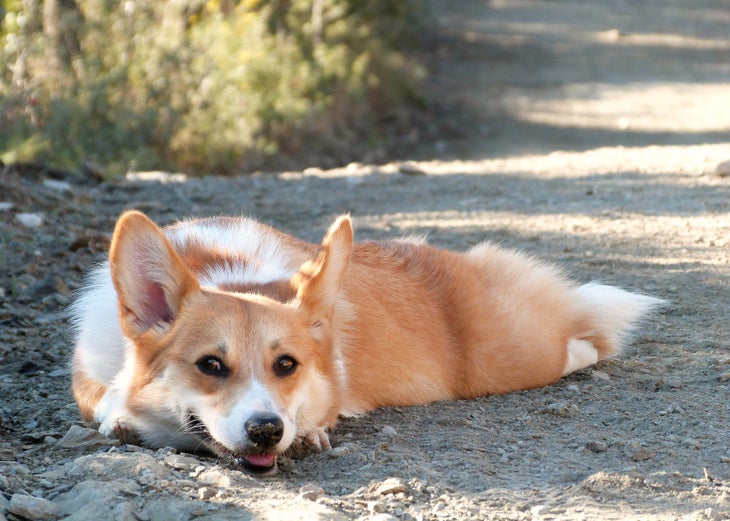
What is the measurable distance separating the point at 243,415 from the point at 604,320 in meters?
2.34

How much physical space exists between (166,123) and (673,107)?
7.56 meters

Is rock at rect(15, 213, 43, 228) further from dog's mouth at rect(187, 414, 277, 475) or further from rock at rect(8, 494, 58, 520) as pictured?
rock at rect(8, 494, 58, 520)

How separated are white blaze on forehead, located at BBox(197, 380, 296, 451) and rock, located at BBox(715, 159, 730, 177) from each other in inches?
209

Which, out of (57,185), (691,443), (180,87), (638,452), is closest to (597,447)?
(638,452)

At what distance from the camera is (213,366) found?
3.46 metres

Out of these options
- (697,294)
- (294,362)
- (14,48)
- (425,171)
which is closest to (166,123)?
(14,48)

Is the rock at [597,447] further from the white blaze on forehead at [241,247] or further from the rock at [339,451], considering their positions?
the white blaze on forehead at [241,247]

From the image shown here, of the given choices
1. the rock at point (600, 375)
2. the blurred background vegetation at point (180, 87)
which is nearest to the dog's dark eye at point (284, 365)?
the rock at point (600, 375)

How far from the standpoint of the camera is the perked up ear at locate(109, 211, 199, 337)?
3.54 meters

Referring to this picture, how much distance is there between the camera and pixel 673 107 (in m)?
14.2

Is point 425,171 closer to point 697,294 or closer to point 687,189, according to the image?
point 687,189

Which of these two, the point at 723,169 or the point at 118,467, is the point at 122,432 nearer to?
the point at 118,467

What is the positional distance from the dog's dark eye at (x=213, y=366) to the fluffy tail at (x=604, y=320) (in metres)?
2.09

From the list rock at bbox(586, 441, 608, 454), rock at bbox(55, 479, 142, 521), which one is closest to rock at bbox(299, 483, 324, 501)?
rock at bbox(55, 479, 142, 521)
